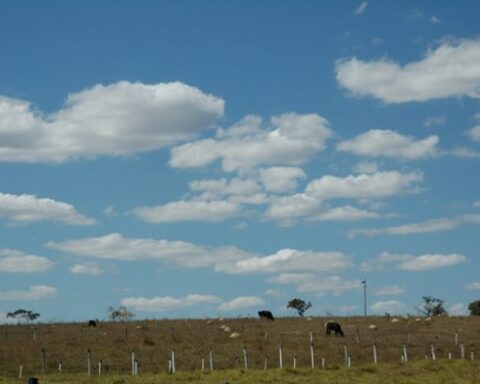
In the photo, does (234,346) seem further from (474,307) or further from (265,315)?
(474,307)

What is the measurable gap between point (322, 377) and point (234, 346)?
24.5 m

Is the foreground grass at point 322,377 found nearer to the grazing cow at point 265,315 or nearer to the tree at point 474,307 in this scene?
the grazing cow at point 265,315

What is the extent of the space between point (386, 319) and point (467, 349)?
26539 mm

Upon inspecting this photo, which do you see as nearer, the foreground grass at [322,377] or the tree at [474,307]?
the foreground grass at [322,377]

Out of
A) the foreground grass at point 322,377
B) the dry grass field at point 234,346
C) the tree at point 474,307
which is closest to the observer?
the foreground grass at point 322,377

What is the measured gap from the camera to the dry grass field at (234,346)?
159 feet

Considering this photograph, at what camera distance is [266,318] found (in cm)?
9519

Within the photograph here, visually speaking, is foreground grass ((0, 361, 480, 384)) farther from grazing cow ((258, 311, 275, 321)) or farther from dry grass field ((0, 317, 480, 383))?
grazing cow ((258, 311, 275, 321))

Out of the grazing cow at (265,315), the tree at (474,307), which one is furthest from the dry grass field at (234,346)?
the tree at (474,307)

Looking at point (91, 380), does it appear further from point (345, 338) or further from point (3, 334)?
point (3, 334)

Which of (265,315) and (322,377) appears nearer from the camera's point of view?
(322,377)

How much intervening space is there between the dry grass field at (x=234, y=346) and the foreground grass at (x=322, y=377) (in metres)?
0.12

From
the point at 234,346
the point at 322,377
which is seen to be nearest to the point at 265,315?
the point at 234,346

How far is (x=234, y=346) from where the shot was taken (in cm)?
6525
